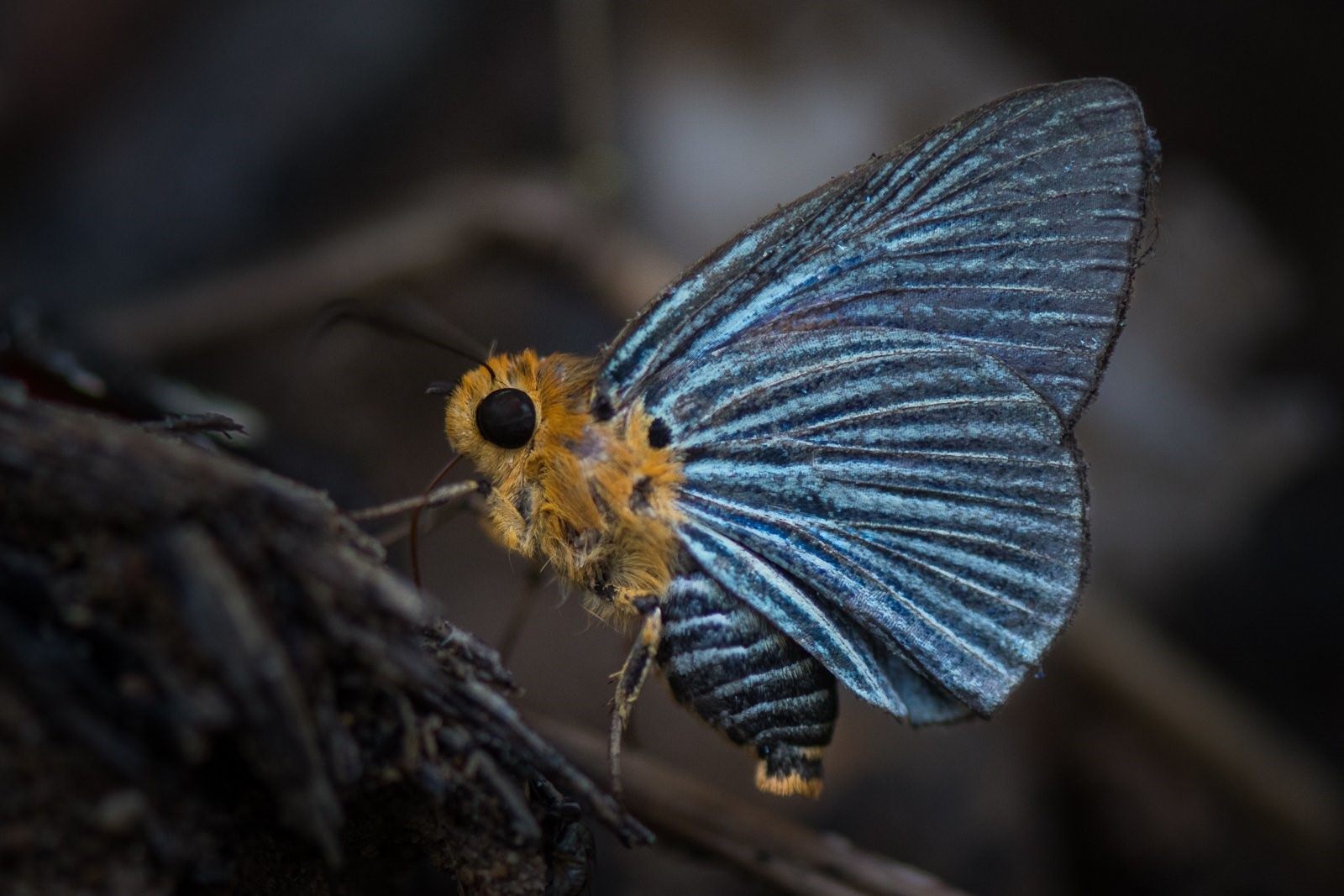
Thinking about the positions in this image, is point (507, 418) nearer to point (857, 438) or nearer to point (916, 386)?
point (857, 438)

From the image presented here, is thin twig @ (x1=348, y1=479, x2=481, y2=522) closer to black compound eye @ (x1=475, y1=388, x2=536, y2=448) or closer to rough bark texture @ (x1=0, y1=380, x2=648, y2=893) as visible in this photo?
black compound eye @ (x1=475, y1=388, x2=536, y2=448)

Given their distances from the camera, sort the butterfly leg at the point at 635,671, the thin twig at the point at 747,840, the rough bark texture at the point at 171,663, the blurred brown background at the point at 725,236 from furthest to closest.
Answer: the blurred brown background at the point at 725,236 → the thin twig at the point at 747,840 → the butterfly leg at the point at 635,671 → the rough bark texture at the point at 171,663

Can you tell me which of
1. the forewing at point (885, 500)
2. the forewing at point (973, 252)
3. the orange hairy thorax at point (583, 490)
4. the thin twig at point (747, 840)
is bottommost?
the thin twig at point (747, 840)

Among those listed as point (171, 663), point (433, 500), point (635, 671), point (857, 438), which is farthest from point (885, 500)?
point (171, 663)

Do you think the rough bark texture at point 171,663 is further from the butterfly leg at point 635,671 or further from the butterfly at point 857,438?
the butterfly at point 857,438

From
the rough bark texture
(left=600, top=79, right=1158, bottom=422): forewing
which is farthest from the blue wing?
the rough bark texture

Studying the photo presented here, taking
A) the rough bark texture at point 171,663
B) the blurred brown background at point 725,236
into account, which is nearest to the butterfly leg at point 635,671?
the rough bark texture at point 171,663
